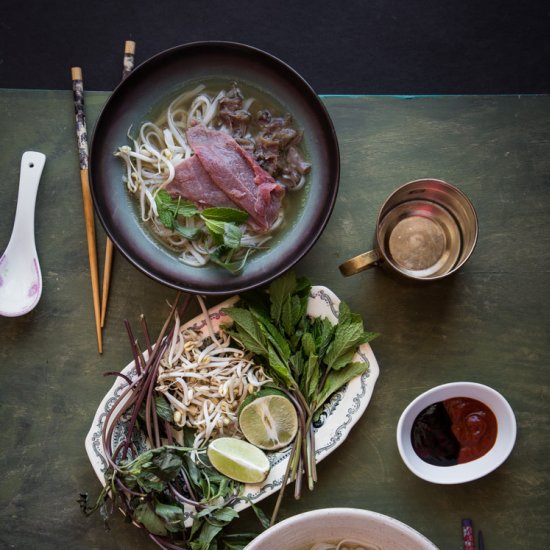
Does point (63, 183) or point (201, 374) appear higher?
point (63, 183)

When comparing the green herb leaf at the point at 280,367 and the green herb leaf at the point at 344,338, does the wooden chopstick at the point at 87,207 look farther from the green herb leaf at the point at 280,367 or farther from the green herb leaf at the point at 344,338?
the green herb leaf at the point at 344,338

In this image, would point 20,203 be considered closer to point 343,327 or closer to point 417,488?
point 343,327

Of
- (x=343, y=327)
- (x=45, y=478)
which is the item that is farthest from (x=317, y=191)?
(x=45, y=478)

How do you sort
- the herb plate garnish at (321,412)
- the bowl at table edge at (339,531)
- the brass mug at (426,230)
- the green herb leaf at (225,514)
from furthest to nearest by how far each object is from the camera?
the brass mug at (426,230) < the herb plate garnish at (321,412) < the green herb leaf at (225,514) < the bowl at table edge at (339,531)

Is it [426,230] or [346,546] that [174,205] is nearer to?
[426,230]

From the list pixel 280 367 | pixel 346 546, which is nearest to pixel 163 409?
pixel 280 367

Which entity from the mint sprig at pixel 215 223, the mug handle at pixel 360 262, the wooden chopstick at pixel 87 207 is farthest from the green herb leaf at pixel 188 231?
the mug handle at pixel 360 262
